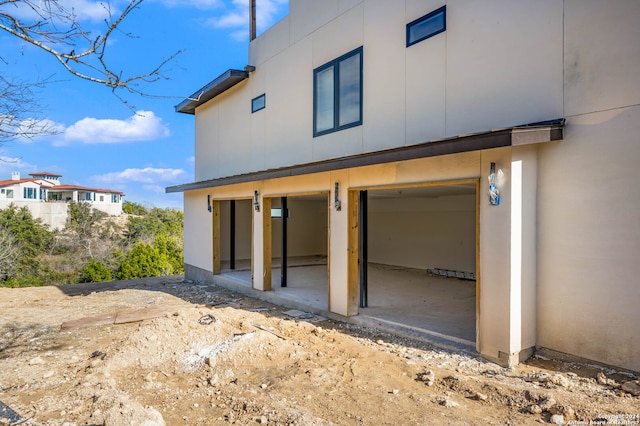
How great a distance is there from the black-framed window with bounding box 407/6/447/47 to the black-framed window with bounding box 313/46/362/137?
4.36 feet

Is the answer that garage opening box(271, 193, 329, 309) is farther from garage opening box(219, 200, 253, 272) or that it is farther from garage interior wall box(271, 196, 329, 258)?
garage opening box(219, 200, 253, 272)

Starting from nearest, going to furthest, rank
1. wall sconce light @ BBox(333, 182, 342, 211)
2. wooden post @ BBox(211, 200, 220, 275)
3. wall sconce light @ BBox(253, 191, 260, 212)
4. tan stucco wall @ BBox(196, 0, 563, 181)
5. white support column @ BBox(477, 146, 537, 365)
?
white support column @ BBox(477, 146, 537, 365) → tan stucco wall @ BBox(196, 0, 563, 181) → wall sconce light @ BBox(333, 182, 342, 211) → wall sconce light @ BBox(253, 191, 260, 212) → wooden post @ BBox(211, 200, 220, 275)

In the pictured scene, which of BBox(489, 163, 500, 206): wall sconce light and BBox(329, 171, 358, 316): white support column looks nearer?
BBox(489, 163, 500, 206): wall sconce light

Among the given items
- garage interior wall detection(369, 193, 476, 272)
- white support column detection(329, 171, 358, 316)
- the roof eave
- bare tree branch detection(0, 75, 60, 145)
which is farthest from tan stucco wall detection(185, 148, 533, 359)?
bare tree branch detection(0, 75, 60, 145)

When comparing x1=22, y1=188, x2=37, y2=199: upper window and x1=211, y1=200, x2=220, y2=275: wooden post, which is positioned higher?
x1=22, y1=188, x2=37, y2=199: upper window

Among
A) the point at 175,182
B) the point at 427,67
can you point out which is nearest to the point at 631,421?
the point at 427,67

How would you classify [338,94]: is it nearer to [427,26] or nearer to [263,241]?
[427,26]

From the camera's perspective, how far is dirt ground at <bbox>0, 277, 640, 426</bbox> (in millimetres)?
3844

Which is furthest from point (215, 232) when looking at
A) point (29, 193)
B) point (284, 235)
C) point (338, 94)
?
point (29, 193)

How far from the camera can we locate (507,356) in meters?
4.93

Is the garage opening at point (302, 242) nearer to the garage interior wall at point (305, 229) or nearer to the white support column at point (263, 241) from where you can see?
the garage interior wall at point (305, 229)

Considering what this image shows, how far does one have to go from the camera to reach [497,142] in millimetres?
4668

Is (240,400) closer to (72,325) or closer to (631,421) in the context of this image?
(631,421)

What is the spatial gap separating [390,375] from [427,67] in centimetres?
499
